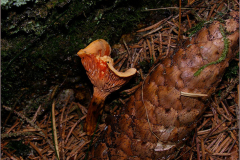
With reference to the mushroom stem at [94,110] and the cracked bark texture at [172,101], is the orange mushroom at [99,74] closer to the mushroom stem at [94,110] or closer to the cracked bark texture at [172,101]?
the mushroom stem at [94,110]

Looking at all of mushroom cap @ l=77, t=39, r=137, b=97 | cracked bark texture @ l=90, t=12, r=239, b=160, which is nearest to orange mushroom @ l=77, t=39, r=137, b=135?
mushroom cap @ l=77, t=39, r=137, b=97

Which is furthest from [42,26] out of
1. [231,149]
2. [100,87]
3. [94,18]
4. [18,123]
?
[231,149]

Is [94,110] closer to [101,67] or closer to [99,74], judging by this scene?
[99,74]

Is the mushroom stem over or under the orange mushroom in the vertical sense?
under

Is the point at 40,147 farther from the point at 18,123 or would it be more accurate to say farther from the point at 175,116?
the point at 175,116

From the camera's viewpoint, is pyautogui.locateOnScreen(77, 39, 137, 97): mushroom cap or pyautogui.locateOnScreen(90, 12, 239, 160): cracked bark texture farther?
pyautogui.locateOnScreen(77, 39, 137, 97): mushroom cap

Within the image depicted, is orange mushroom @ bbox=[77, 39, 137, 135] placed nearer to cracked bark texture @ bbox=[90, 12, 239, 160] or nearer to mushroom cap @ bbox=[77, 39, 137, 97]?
mushroom cap @ bbox=[77, 39, 137, 97]

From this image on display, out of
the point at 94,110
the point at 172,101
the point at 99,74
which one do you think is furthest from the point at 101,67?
the point at 172,101
